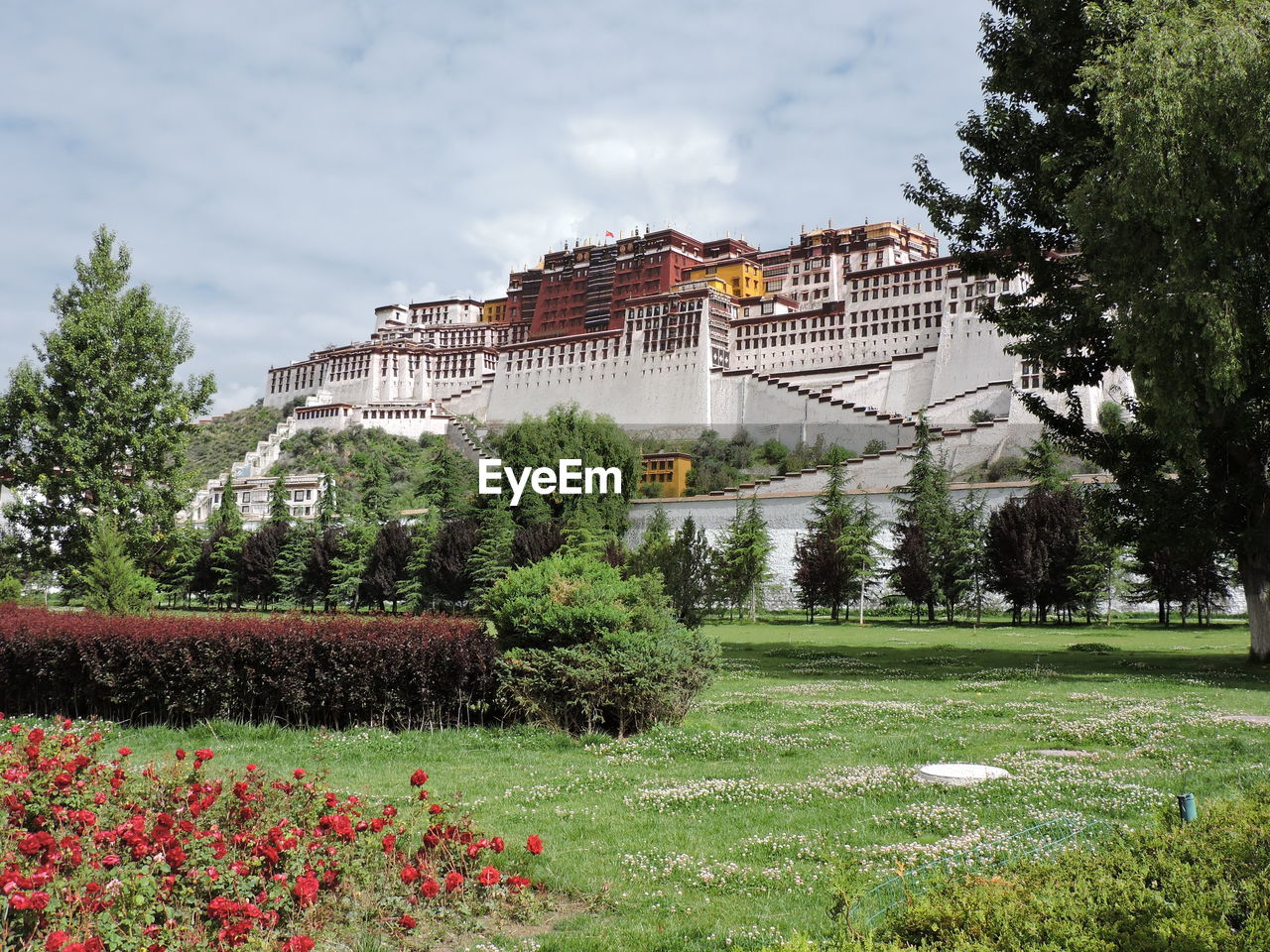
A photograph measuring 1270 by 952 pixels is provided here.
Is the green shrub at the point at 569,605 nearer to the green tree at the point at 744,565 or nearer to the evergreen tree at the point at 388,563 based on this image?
the green tree at the point at 744,565

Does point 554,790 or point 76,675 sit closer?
point 554,790

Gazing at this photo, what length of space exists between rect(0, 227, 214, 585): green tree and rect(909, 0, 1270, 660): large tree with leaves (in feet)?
47.8

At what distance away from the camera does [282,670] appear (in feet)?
32.9

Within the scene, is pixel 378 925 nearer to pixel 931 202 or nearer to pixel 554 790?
pixel 554 790


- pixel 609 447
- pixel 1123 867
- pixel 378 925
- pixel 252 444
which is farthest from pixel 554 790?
pixel 252 444

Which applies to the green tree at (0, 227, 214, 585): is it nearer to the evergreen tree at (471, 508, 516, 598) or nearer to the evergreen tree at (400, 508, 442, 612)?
the evergreen tree at (471, 508, 516, 598)

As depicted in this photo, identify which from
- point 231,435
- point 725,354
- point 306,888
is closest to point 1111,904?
point 306,888

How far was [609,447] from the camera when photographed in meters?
41.9

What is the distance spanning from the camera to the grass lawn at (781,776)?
4.85 metres

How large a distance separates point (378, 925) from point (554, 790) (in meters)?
2.72

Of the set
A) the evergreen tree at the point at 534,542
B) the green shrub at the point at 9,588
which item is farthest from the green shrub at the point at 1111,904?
the evergreen tree at the point at 534,542

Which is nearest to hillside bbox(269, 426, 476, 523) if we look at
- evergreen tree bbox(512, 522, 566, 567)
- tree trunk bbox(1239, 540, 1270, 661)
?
evergreen tree bbox(512, 522, 566, 567)

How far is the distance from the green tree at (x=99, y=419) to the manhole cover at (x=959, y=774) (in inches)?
642

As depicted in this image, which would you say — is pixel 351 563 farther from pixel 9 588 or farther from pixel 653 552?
pixel 9 588
